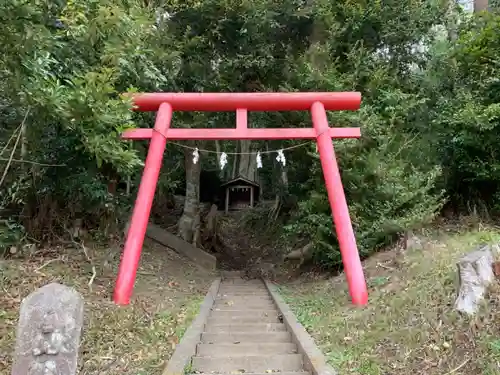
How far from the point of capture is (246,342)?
6.27 m

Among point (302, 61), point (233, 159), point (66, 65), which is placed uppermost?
point (233, 159)

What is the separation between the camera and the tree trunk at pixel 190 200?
13898mm

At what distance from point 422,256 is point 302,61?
5726 millimetres

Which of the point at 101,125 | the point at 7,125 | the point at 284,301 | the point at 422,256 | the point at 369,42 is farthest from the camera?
the point at 369,42

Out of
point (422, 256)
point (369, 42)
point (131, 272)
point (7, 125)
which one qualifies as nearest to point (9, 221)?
point (7, 125)

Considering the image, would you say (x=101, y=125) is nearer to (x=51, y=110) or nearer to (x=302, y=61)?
(x=51, y=110)

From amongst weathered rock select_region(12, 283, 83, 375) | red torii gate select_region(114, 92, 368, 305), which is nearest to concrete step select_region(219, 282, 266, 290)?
red torii gate select_region(114, 92, 368, 305)

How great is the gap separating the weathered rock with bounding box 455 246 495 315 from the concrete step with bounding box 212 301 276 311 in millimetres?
3994

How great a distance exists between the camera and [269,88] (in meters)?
12.4

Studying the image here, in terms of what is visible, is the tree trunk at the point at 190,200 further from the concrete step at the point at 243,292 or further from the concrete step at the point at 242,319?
the concrete step at the point at 242,319

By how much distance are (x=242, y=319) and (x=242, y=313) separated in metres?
0.49

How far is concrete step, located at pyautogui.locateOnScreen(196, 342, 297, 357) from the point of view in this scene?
5797mm

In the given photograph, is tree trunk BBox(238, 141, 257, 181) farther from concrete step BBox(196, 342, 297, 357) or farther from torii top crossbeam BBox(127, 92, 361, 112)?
concrete step BBox(196, 342, 297, 357)

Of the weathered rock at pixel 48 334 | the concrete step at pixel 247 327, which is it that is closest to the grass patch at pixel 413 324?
the concrete step at pixel 247 327
